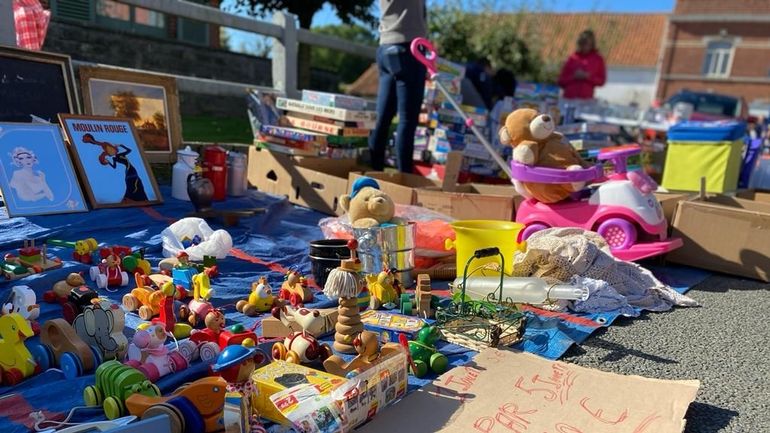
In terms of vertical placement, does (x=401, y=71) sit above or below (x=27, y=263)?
above

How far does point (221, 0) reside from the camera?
6.87m

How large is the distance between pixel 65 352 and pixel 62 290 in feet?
1.86

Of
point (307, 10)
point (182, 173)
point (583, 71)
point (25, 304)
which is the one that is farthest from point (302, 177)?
point (307, 10)

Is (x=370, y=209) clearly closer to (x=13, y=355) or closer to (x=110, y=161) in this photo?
(x=13, y=355)

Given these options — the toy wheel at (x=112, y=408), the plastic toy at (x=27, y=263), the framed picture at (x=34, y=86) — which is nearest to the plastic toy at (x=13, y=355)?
the toy wheel at (x=112, y=408)

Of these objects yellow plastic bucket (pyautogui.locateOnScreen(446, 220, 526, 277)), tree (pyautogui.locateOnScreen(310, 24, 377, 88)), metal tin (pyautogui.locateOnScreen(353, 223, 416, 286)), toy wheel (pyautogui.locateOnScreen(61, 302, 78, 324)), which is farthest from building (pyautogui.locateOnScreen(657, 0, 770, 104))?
toy wheel (pyautogui.locateOnScreen(61, 302, 78, 324))

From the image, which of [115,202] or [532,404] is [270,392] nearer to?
[532,404]

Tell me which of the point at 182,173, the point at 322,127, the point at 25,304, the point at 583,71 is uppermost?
the point at 583,71

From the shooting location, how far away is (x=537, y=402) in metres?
1.72

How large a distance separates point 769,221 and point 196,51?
10429 mm

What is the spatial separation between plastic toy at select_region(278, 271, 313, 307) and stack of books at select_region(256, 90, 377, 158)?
2.13 m

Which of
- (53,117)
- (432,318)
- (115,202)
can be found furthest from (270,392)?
(53,117)

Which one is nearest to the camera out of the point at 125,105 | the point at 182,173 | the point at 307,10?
the point at 182,173

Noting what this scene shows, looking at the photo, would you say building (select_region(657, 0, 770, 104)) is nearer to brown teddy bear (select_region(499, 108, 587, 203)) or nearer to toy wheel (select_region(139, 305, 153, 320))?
brown teddy bear (select_region(499, 108, 587, 203))
